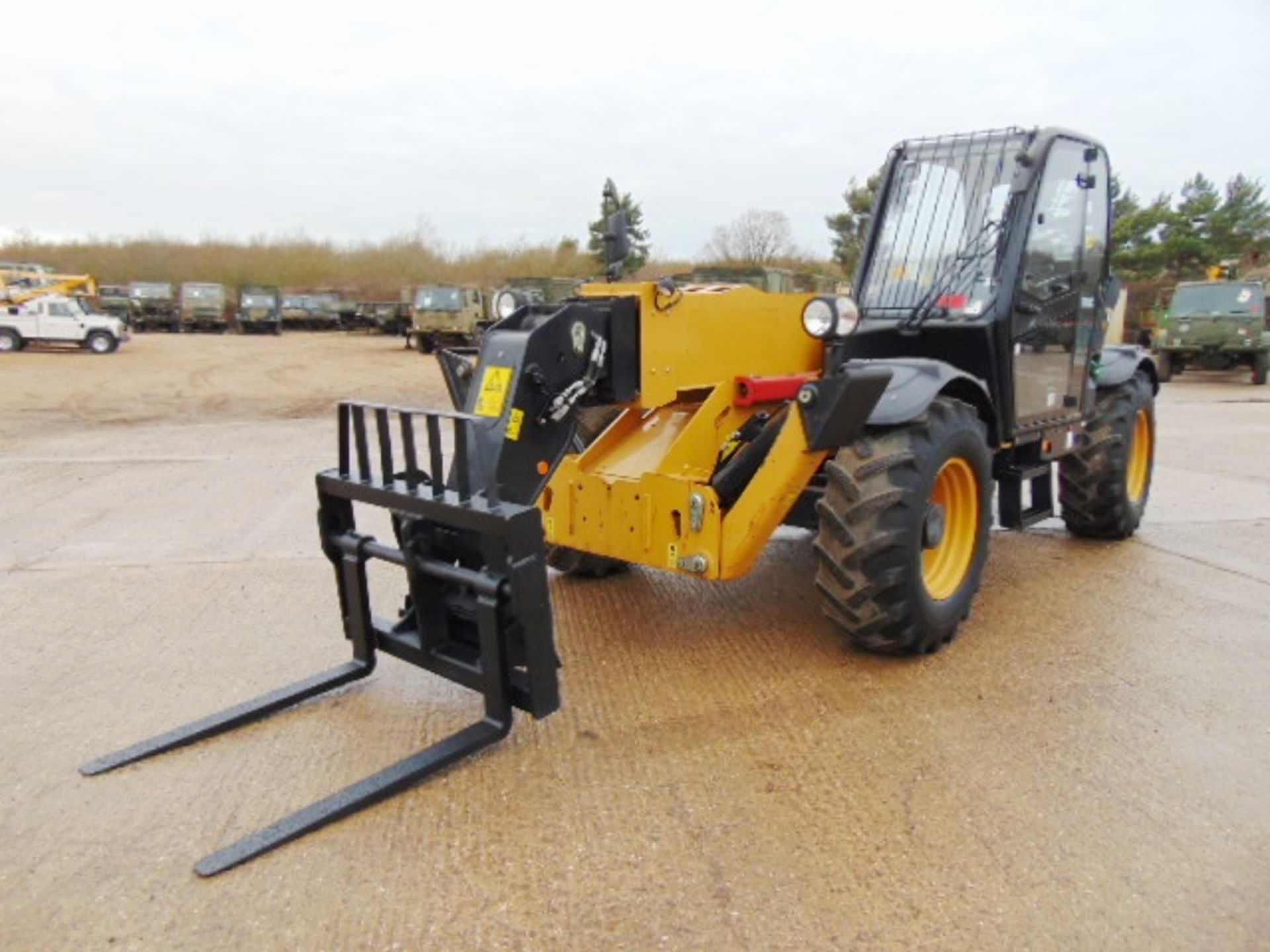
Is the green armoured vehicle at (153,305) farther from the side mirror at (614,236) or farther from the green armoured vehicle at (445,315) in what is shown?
the side mirror at (614,236)

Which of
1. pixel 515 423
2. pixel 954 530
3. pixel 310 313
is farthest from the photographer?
pixel 310 313

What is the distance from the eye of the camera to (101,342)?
26.2m

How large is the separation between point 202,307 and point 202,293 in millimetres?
638

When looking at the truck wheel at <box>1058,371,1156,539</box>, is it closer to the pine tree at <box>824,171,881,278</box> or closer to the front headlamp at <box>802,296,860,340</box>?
the front headlamp at <box>802,296,860,340</box>

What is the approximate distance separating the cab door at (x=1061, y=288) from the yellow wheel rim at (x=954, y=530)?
0.72 meters

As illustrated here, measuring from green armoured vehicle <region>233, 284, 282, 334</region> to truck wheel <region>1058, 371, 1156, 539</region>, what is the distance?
1459 inches

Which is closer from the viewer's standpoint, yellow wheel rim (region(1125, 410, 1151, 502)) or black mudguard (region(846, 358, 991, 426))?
black mudguard (region(846, 358, 991, 426))

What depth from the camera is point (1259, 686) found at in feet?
12.5

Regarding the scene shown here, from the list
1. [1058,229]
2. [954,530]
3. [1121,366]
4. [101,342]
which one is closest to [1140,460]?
[1121,366]

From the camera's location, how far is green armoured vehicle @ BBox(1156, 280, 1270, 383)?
59.3 feet

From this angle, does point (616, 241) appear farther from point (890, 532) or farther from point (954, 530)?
point (954, 530)

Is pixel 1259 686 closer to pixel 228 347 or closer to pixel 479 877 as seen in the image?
pixel 479 877

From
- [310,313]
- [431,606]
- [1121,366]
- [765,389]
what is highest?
[765,389]

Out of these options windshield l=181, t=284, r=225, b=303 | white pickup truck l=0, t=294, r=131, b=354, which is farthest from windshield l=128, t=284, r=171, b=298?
white pickup truck l=0, t=294, r=131, b=354
